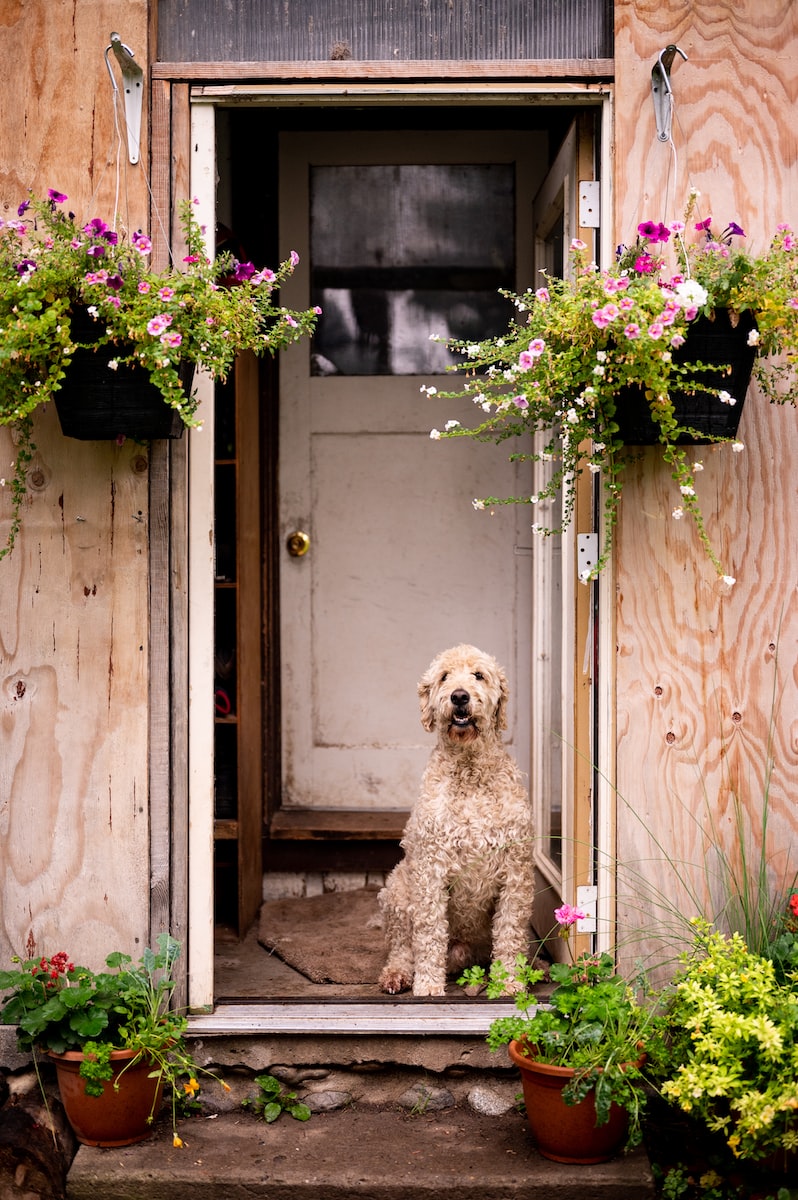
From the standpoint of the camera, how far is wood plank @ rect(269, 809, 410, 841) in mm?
5066

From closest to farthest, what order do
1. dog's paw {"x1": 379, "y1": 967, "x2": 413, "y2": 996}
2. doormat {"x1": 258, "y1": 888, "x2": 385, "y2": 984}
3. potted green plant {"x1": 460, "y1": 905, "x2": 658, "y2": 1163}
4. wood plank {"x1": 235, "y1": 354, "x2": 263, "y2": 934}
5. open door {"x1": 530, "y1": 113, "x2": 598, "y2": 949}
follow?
potted green plant {"x1": 460, "y1": 905, "x2": 658, "y2": 1163} < open door {"x1": 530, "y1": 113, "x2": 598, "y2": 949} < dog's paw {"x1": 379, "y1": 967, "x2": 413, "y2": 996} < doormat {"x1": 258, "y1": 888, "x2": 385, "y2": 984} < wood plank {"x1": 235, "y1": 354, "x2": 263, "y2": 934}

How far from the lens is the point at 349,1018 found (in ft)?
11.5

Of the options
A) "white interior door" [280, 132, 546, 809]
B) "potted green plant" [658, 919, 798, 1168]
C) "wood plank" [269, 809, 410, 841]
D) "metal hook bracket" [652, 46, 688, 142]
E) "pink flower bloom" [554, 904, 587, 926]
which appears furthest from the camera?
"white interior door" [280, 132, 546, 809]

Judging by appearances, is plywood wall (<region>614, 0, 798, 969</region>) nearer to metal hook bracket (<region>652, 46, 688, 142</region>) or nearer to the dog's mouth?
the dog's mouth

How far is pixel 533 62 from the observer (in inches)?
136

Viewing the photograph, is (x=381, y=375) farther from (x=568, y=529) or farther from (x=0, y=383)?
(x=0, y=383)

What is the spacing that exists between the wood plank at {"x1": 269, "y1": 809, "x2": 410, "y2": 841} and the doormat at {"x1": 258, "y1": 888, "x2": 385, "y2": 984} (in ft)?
0.88

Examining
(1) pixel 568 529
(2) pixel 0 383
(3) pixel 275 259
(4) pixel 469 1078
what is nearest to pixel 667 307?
(1) pixel 568 529

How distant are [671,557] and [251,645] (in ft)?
6.38

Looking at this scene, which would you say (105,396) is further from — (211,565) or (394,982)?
(394,982)

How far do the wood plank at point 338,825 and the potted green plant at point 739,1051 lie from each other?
2108mm

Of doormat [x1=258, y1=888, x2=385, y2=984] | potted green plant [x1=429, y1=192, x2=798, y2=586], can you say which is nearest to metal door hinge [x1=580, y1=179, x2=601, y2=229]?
potted green plant [x1=429, y1=192, x2=798, y2=586]

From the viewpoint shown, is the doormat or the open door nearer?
the open door

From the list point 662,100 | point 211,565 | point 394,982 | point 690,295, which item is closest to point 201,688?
point 211,565
